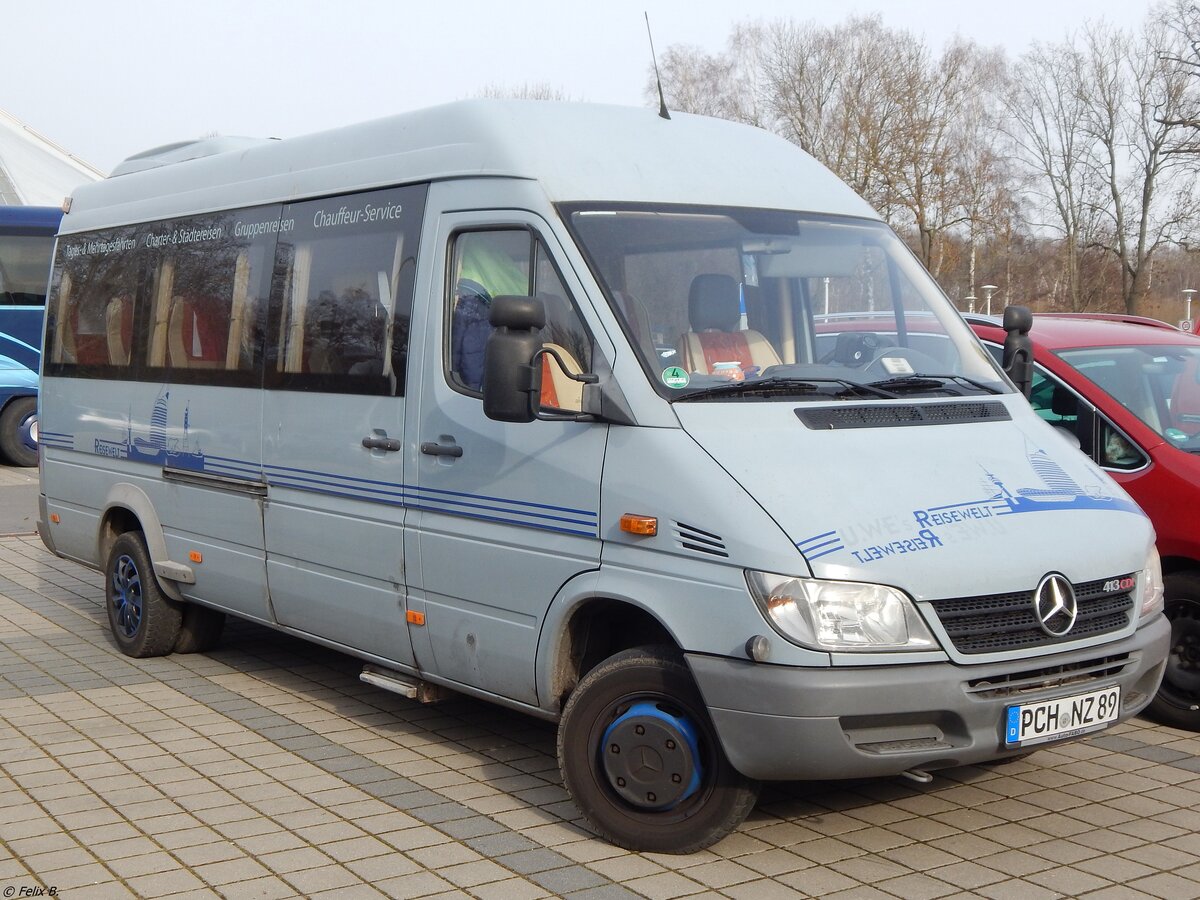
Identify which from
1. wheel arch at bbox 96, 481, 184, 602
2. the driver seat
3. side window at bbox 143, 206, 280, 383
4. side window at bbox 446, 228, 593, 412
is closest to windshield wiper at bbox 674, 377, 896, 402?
the driver seat

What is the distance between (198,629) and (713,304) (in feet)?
14.5

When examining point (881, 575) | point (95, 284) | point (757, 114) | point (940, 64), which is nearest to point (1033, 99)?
point (940, 64)

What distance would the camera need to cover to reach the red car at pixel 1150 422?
6688 millimetres

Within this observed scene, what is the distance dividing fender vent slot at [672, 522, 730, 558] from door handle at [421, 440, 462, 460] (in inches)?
48.9

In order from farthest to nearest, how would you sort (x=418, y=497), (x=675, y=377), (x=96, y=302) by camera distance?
(x=96, y=302) < (x=418, y=497) < (x=675, y=377)

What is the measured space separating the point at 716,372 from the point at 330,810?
2256 mm

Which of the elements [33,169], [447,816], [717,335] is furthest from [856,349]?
[33,169]

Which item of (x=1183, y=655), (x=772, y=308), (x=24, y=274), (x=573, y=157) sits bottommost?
(x=1183, y=655)

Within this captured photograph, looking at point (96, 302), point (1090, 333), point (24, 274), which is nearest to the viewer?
point (1090, 333)

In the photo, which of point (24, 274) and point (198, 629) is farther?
point (24, 274)

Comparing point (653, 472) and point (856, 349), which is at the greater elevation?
point (856, 349)

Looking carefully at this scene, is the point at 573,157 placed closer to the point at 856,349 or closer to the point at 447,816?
the point at 856,349

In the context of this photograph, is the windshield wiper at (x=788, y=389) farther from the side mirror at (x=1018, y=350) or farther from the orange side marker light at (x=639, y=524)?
the side mirror at (x=1018, y=350)

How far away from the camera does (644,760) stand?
5.03m
